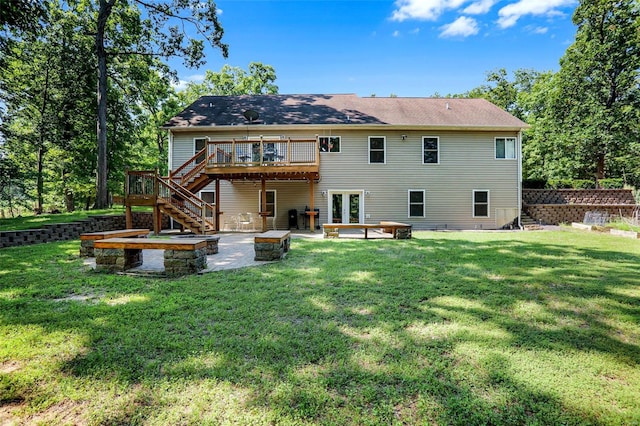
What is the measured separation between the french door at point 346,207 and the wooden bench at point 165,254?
969 cm

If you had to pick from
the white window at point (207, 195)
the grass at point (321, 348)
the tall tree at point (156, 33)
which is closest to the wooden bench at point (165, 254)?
the grass at point (321, 348)

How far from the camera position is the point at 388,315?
137 inches

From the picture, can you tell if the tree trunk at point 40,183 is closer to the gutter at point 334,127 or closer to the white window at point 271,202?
the gutter at point 334,127

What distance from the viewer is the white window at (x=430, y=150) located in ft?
47.9

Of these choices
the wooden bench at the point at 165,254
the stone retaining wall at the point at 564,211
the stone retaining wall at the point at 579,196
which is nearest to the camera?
the wooden bench at the point at 165,254

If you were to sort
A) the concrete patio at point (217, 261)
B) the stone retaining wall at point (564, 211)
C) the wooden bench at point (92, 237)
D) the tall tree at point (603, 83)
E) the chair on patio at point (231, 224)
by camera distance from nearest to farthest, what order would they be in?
the concrete patio at point (217, 261) → the wooden bench at point (92, 237) → the chair on patio at point (231, 224) → the stone retaining wall at point (564, 211) → the tall tree at point (603, 83)

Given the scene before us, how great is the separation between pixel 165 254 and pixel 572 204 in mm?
19098

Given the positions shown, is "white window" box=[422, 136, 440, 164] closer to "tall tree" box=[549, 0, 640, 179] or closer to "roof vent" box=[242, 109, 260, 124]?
"roof vent" box=[242, 109, 260, 124]

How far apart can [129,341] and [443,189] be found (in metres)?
14.6

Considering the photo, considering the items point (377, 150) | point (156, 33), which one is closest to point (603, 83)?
point (377, 150)

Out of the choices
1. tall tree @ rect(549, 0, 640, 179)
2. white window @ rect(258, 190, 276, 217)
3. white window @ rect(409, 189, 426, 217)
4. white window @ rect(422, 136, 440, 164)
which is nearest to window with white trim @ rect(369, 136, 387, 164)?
white window @ rect(422, 136, 440, 164)

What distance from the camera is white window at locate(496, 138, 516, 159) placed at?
14.7 metres

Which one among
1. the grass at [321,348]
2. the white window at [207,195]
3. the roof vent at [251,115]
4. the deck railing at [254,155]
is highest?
the roof vent at [251,115]

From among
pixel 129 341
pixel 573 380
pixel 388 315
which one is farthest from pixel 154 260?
pixel 573 380
